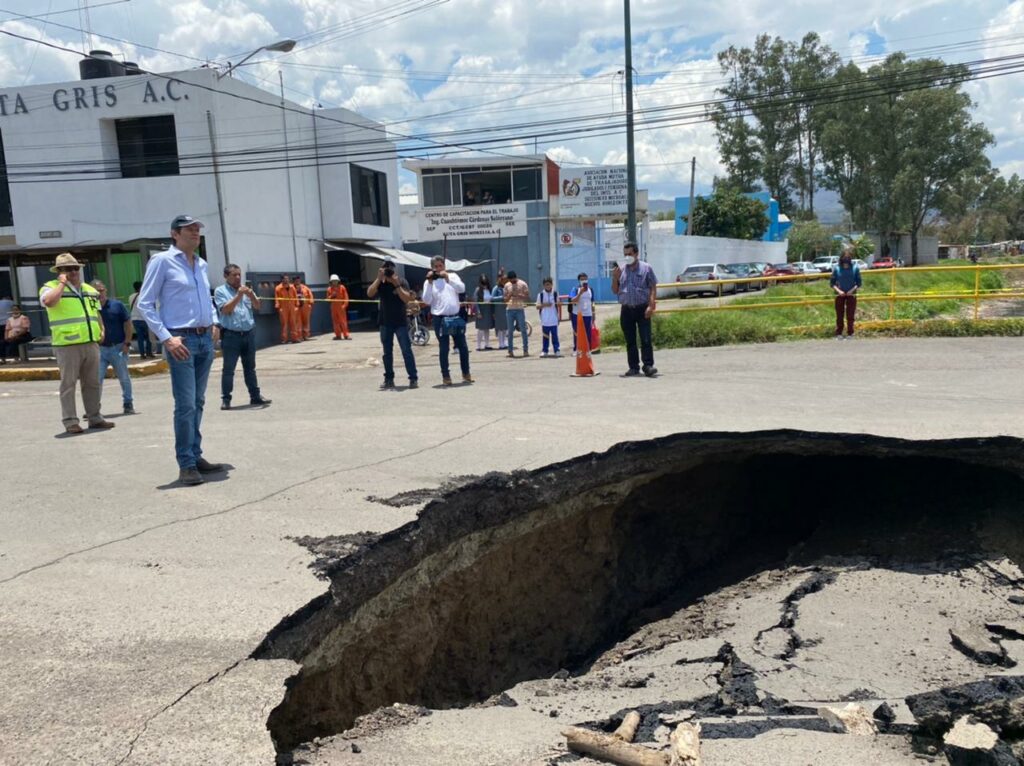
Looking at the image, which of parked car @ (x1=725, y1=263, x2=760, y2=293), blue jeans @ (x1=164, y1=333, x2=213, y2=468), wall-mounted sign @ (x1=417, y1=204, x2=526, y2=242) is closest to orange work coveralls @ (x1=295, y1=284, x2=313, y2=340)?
wall-mounted sign @ (x1=417, y1=204, x2=526, y2=242)

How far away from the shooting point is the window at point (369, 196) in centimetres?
2569

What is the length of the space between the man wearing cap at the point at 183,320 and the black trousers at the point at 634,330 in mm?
5815

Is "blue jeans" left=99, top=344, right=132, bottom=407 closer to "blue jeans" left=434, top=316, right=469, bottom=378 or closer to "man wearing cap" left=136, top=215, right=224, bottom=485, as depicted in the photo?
"blue jeans" left=434, top=316, right=469, bottom=378

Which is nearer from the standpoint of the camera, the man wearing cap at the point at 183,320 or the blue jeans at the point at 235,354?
the man wearing cap at the point at 183,320

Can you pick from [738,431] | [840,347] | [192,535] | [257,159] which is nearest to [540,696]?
[192,535]

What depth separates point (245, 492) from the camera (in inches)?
213

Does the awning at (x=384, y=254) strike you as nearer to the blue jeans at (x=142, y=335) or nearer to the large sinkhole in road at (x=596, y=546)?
the blue jeans at (x=142, y=335)

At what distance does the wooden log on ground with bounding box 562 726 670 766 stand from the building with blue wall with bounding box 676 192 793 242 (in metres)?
54.7

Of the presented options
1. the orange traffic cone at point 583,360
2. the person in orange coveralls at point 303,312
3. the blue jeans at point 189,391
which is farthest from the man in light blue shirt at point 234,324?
the person in orange coveralls at point 303,312

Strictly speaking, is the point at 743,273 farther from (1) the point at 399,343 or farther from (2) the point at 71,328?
(2) the point at 71,328

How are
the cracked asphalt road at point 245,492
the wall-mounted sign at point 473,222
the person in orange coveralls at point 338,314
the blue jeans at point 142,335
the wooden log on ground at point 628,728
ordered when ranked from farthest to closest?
the wall-mounted sign at point 473,222 → the person in orange coveralls at point 338,314 → the blue jeans at point 142,335 → the wooden log on ground at point 628,728 → the cracked asphalt road at point 245,492

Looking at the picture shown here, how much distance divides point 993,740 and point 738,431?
4.04 metres

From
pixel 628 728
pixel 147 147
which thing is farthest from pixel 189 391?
pixel 147 147

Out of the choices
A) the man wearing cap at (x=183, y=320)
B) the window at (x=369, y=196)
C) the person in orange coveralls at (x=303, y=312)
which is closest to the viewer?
the man wearing cap at (x=183, y=320)
